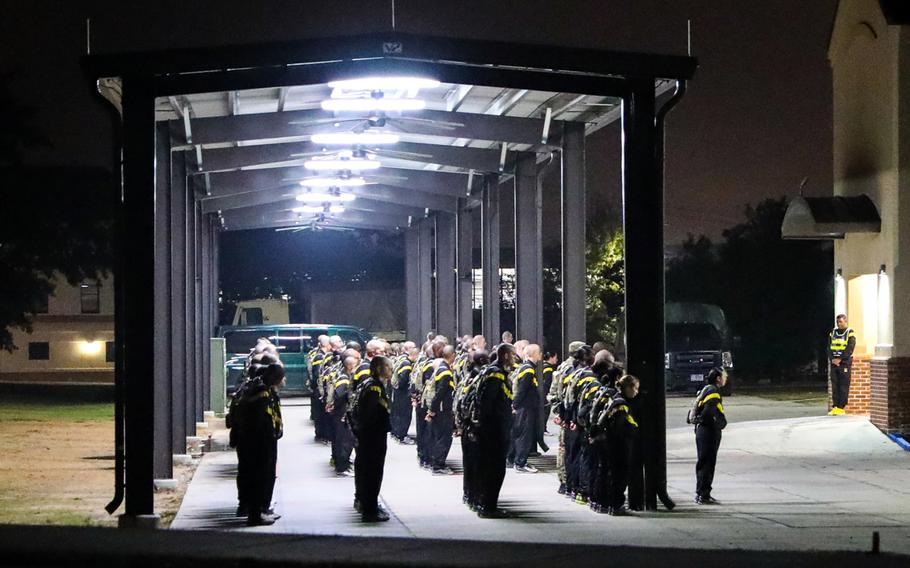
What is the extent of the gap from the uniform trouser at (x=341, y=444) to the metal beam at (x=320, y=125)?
4.17 meters

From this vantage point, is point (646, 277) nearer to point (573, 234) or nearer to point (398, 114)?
point (573, 234)

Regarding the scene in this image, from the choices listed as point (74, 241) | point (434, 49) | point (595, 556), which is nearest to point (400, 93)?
point (434, 49)

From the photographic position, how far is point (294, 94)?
18.9 meters

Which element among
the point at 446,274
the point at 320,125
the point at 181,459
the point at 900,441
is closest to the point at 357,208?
the point at 446,274

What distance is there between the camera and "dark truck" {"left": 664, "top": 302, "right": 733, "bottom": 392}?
40.4 meters

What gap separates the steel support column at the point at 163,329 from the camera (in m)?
17.4

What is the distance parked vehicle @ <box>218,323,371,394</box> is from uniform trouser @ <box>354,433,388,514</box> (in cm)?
2288

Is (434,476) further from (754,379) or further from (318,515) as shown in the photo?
(754,379)

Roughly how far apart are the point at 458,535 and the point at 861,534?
3.79 meters

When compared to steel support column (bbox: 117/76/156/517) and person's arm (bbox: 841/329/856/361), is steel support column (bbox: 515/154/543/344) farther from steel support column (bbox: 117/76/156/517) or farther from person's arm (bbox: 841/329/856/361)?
steel support column (bbox: 117/76/156/517)

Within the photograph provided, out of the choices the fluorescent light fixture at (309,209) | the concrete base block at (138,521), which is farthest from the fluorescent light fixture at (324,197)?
the concrete base block at (138,521)

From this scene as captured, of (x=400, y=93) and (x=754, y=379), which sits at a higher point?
(x=400, y=93)

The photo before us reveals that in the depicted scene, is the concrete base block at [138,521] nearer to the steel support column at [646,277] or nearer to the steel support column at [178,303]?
the steel support column at [646,277]

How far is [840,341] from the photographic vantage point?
82.9 feet
